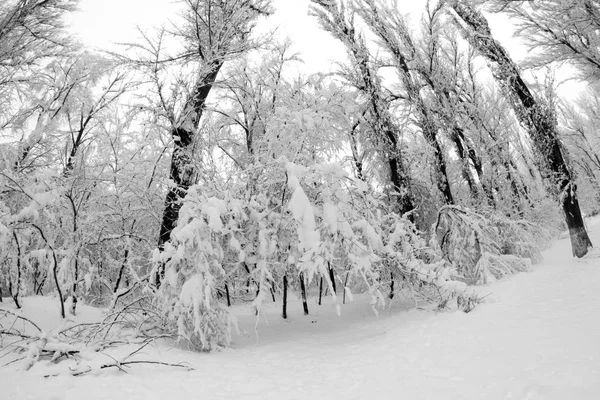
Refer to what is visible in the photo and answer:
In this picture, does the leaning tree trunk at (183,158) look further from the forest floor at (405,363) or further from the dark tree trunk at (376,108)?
the dark tree trunk at (376,108)

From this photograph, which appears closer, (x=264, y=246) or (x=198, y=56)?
(x=264, y=246)

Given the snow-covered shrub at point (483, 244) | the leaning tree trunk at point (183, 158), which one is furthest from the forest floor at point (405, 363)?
the snow-covered shrub at point (483, 244)

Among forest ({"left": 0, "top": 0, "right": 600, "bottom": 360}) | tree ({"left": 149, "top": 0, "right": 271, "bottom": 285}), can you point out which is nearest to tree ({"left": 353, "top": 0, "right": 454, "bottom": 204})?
forest ({"left": 0, "top": 0, "right": 600, "bottom": 360})

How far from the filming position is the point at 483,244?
8328 millimetres

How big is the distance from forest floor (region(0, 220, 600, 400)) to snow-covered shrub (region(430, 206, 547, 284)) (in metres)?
2.61

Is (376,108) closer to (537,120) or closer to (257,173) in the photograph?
(537,120)

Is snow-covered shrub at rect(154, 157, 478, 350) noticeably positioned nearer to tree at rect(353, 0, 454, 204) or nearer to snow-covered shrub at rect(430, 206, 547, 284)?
snow-covered shrub at rect(430, 206, 547, 284)

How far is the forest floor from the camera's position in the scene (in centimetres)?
250

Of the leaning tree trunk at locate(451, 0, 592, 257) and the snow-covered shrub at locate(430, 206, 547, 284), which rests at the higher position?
the leaning tree trunk at locate(451, 0, 592, 257)

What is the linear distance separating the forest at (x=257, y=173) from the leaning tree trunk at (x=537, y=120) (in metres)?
0.04

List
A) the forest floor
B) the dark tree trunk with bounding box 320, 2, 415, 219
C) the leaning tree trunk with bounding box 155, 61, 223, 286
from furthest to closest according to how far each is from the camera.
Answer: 1. the dark tree trunk with bounding box 320, 2, 415, 219
2. the leaning tree trunk with bounding box 155, 61, 223, 286
3. the forest floor

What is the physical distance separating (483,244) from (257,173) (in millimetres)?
6294

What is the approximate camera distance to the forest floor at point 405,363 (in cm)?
250

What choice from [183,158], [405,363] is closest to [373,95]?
[183,158]
